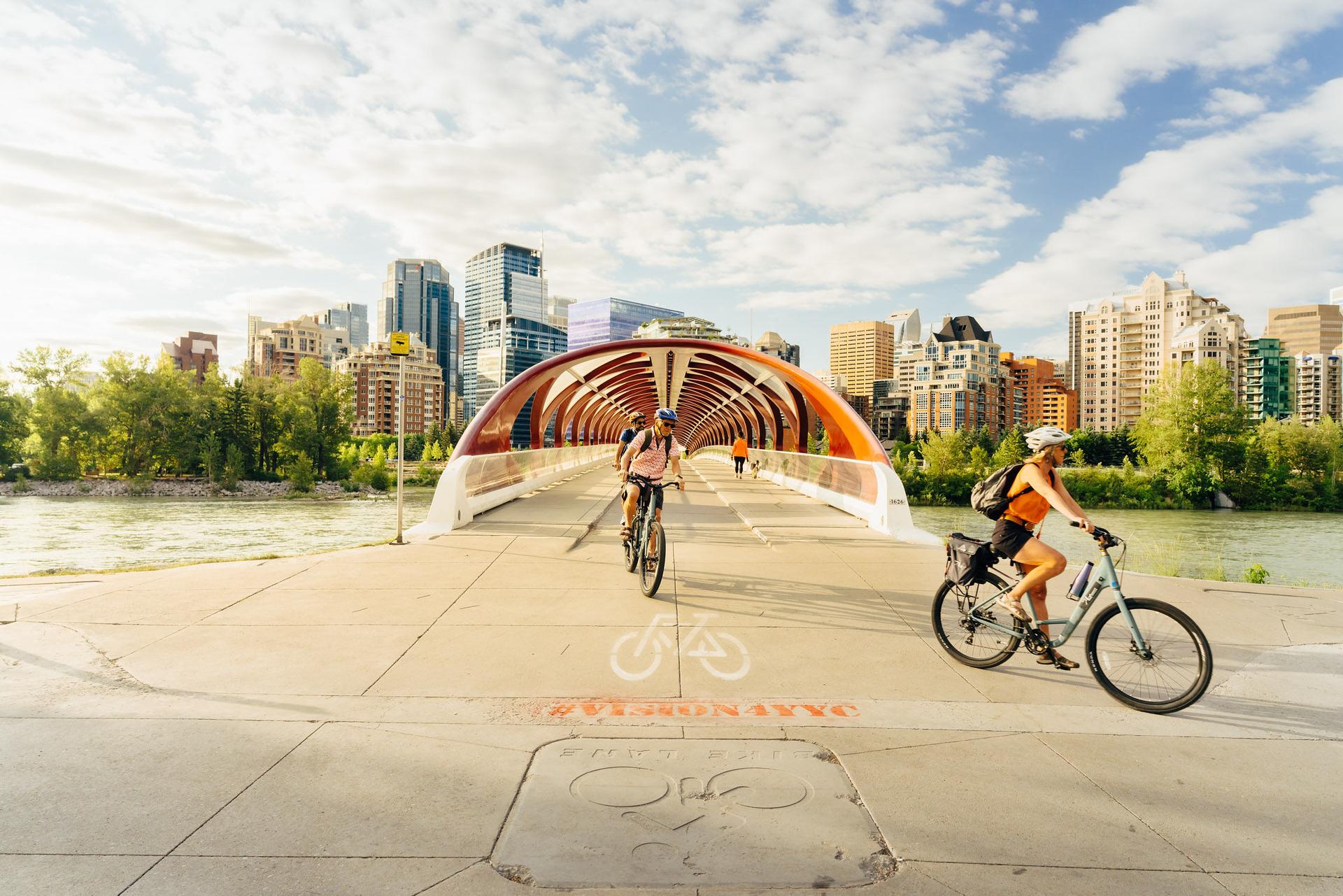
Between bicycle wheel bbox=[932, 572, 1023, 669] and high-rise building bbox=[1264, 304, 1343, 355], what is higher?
high-rise building bbox=[1264, 304, 1343, 355]

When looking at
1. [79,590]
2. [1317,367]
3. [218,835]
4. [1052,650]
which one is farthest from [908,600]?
[1317,367]

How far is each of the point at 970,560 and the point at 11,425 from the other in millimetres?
66518

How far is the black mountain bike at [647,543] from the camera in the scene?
24.1ft

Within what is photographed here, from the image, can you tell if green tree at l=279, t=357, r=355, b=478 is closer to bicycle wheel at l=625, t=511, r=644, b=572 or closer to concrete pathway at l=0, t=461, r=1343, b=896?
bicycle wheel at l=625, t=511, r=644, b=572

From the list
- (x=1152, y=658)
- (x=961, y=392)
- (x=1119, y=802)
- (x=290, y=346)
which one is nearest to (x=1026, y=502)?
(x=1152, y=658)

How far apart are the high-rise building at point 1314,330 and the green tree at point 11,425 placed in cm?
23878

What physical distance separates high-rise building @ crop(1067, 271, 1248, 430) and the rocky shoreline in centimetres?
13122

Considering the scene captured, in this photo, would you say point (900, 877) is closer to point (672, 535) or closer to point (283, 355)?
point (672, 535)

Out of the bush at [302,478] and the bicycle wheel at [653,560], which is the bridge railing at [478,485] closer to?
the bicycle wheel at [653,560]

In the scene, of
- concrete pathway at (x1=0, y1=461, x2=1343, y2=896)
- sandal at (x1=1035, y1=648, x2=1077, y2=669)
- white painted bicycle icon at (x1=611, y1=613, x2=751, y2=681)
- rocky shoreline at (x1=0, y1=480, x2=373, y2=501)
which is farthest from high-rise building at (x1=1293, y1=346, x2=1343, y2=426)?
white painted bicycle icon at (x1=611, y1=613, x2=751, y2=681)

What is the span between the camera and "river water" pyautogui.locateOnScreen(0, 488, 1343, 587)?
17719 mm

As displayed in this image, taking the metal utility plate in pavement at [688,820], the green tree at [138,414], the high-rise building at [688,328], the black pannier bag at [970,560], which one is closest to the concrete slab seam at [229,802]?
the metal utility plate in pavement at [688,820]

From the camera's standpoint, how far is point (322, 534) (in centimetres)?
2067

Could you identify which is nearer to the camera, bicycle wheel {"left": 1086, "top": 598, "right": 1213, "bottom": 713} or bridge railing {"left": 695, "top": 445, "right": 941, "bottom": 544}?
bicycle wheel {"left": 1086, "top": 598, "right": 1213, "bottom": 713}
